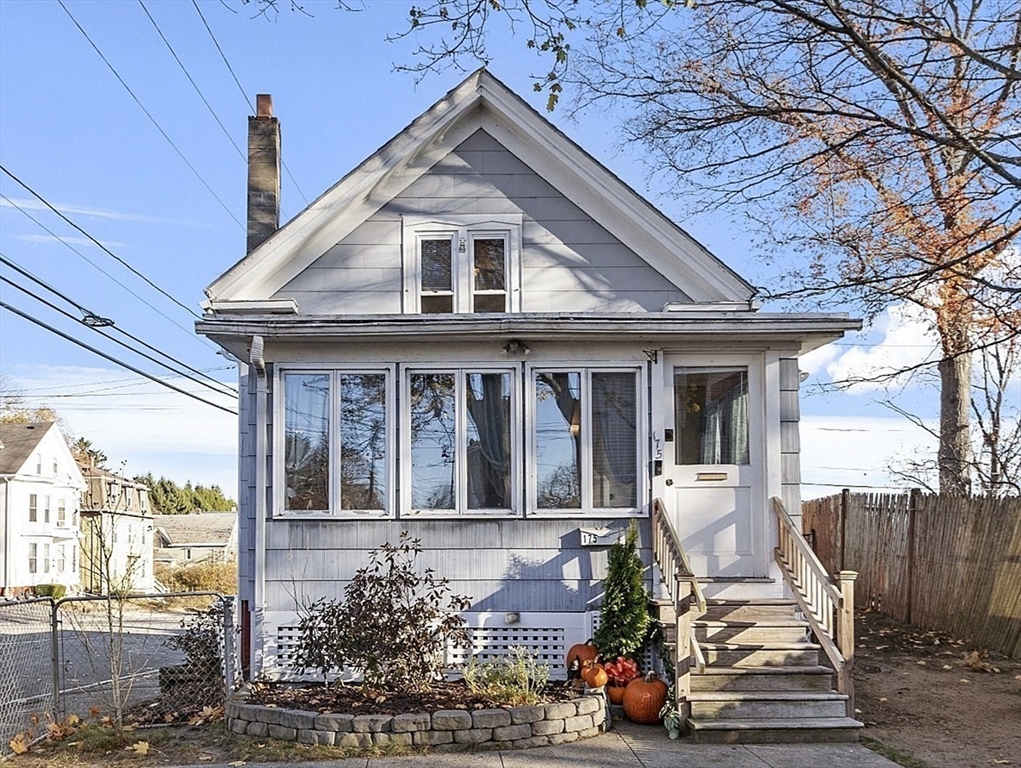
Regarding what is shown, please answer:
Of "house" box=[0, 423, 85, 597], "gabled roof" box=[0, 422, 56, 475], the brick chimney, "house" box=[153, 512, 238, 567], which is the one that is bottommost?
"house" box=[153, 512, 238, 567]

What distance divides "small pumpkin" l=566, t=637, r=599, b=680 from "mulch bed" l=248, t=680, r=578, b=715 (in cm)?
19

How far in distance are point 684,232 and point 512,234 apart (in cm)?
184

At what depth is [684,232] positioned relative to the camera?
36.2 feet

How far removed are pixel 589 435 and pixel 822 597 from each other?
2.51 meters

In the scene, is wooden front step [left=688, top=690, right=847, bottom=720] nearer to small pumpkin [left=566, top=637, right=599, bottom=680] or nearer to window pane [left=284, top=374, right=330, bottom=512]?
small pumpkin [left=566, top=637, right=599, bottom=680]

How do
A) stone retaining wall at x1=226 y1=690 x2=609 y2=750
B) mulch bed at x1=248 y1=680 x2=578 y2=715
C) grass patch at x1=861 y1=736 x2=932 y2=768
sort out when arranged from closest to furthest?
grass patch at x1=861 y1=736 x2=932 y2=768 → stone retaining wall at x1=226 y1=690 x2=609 y2=750 → mulch bed at x1=248 y1=680 x2=578 y2=715

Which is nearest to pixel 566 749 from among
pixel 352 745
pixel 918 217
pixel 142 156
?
pixel 352 745

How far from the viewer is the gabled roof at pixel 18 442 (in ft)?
123

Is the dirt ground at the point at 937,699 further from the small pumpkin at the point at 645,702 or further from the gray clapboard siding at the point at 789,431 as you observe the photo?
the gray clapboard siding at the point at 789,431

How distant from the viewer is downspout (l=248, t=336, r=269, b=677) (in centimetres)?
941

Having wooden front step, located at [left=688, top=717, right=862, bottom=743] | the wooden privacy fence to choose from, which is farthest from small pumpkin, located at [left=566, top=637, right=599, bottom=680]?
the wooden privacy fence

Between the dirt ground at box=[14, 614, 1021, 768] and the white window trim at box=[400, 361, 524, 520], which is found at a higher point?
the white window trim at box=[400, 361, 524, 520]

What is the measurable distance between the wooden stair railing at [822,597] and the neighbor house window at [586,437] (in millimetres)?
1414

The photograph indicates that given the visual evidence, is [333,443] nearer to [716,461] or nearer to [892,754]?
[716,461]
